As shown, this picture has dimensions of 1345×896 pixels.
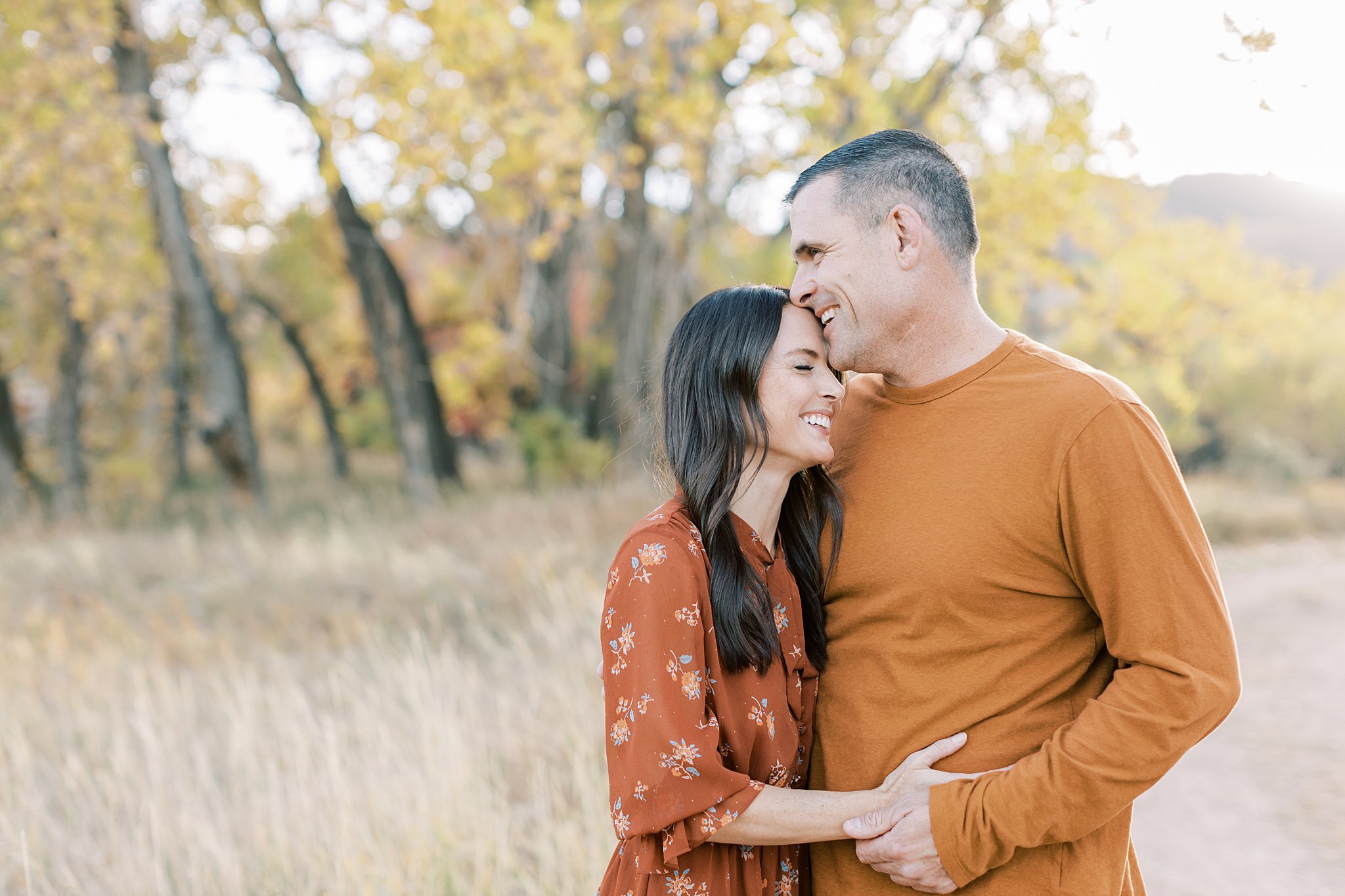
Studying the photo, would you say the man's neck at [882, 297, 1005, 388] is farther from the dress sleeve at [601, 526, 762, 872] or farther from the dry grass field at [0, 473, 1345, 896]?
the dry grass field at [0, 473, 1345, 896]

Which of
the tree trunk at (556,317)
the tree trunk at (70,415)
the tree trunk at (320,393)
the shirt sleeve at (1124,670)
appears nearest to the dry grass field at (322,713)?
the shirt sleeve at (1124,670)

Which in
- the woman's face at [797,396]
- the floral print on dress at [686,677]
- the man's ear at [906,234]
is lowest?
the floral print on dress at [686,677]

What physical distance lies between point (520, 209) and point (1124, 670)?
761 centimetres

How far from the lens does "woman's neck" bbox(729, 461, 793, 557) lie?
211cm

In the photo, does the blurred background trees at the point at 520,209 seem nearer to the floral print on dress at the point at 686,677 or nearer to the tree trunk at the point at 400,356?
the tree trunk at the point at 400,356

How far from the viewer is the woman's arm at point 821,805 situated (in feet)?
5.87

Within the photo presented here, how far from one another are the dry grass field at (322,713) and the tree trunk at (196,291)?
216 centimetres

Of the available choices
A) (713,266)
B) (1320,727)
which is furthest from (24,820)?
(713,266)

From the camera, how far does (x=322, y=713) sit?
4793 millimetres

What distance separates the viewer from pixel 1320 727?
5.56 m

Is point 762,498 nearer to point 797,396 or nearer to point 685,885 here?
point 797,396

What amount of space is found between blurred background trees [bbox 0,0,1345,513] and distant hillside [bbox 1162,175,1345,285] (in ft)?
5.02

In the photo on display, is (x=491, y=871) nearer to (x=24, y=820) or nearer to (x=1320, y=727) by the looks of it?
(x=24, y=820)

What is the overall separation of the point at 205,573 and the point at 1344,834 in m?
8.50
